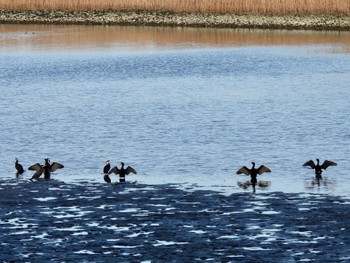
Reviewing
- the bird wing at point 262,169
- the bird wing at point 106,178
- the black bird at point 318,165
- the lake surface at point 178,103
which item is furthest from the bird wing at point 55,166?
the black bird at point 318,165

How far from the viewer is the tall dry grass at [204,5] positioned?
87750 mm

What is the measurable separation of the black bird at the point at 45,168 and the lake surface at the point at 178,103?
296mm

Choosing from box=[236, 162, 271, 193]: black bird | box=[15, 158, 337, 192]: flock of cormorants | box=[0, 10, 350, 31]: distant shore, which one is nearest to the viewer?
box=[236, 162, 271, 193]: black bird

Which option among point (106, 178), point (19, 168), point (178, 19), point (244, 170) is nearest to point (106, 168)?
point (106, 178)

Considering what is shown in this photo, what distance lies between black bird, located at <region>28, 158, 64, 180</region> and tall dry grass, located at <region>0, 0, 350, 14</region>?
54.9m

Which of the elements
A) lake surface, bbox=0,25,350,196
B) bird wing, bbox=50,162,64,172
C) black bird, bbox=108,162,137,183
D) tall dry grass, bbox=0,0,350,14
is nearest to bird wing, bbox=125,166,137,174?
black bird, bbox=108,162,137,183

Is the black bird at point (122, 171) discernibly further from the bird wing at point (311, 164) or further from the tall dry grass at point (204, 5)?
the tall dry grass at point (204, 5)

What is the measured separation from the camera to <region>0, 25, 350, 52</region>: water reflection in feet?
269

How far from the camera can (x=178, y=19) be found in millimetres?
93812

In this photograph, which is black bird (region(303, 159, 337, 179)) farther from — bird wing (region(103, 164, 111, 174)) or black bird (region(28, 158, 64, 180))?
black bird (region(28, 158, 64, 180))

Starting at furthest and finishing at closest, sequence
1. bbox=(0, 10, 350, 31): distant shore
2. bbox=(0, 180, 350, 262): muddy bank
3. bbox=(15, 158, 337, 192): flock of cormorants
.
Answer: bbox=(0, 10, 350, 31): distant shore, bbox=(15, 158, 337, 192): flock of cormorants, bbox=(0, 180, 350, 262): muddy bank

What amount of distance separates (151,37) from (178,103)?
32.4m

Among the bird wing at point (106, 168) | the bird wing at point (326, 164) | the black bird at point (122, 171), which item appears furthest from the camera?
the bird wing at point (326, 164)

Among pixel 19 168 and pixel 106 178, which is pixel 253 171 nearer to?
pixel 106 178
